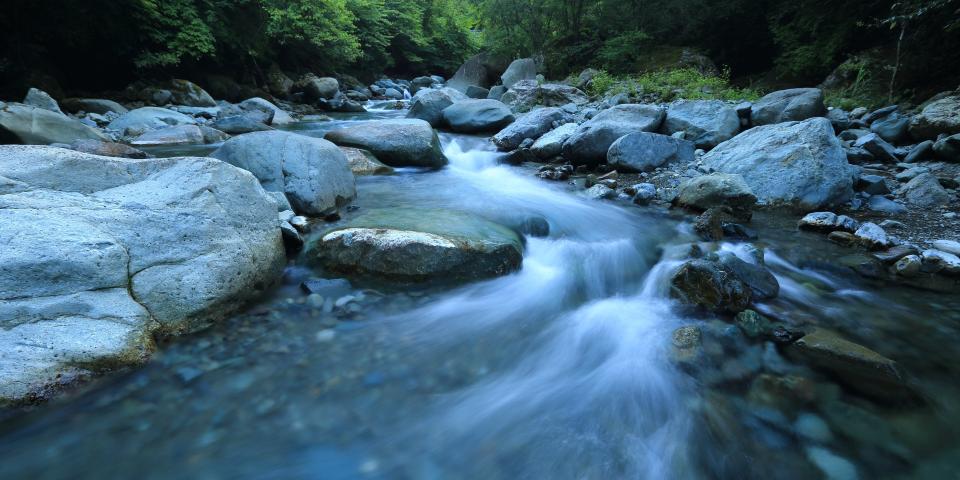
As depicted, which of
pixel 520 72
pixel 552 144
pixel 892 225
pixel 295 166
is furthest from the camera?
pixel 520 72

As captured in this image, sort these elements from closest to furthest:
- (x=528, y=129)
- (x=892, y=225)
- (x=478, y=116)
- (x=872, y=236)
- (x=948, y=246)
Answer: (x=948, y=246) < (x=872, y=236) < (x=892, y=225) < (x=528, y=129) < (x=478, y=116)

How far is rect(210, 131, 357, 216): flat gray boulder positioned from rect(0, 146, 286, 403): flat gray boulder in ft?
4.14

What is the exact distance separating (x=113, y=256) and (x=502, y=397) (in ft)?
7.94

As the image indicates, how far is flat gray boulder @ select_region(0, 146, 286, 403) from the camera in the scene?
2170 mm

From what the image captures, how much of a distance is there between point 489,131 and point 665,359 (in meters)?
9.15

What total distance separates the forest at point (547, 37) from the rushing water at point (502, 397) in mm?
7985

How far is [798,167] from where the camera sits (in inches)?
214

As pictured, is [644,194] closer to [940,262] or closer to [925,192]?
[940,262]

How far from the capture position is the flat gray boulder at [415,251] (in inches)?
140

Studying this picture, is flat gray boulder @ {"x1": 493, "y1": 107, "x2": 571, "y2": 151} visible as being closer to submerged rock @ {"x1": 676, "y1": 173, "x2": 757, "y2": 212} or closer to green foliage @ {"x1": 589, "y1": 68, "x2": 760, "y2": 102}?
green foliage @ {"x1": 589, "y1": 68, "x2": 760, "y2": 102}

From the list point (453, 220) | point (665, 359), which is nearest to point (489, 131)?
point (453, 220)

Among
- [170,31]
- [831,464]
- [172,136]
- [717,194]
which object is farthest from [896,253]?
[170,31]

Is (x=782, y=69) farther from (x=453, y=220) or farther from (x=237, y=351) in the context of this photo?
(x=237, y=351)

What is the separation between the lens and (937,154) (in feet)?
19.5
